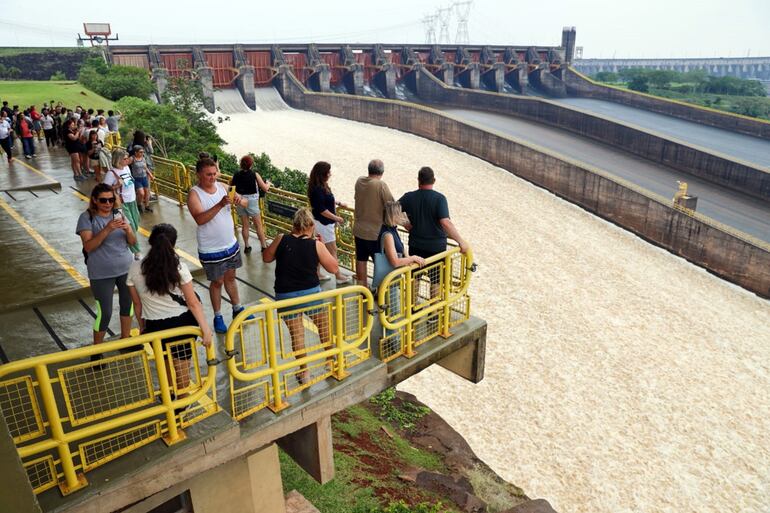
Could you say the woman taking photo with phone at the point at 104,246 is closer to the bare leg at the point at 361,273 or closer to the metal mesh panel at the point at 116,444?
the metal mesh panel at the point at 116,444

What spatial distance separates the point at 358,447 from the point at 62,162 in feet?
42.0

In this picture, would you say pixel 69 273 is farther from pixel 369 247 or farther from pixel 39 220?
pixel 369 247

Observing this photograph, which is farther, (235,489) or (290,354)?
(235,489)

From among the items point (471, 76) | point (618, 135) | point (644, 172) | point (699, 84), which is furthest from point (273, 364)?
point (699, 84)

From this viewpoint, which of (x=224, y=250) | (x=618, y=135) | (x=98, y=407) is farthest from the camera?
(x=618, y=135)

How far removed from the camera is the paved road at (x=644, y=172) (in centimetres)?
2484

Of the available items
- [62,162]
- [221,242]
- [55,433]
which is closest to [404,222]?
[221,242]

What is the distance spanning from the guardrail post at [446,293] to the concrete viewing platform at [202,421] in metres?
0.10

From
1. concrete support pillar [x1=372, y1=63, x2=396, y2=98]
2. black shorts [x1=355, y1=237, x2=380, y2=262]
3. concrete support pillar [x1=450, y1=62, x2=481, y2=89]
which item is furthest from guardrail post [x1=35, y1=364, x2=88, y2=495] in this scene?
concrete support pillar [x1=450, y1=62, x2=481, y2=89]

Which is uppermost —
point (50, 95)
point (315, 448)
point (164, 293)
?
point (50, 95)

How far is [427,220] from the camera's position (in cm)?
616

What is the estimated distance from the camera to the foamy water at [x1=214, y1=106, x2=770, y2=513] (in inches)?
498

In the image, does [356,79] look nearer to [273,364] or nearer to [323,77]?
[323,77]

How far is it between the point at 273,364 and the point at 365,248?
7.88 ft
